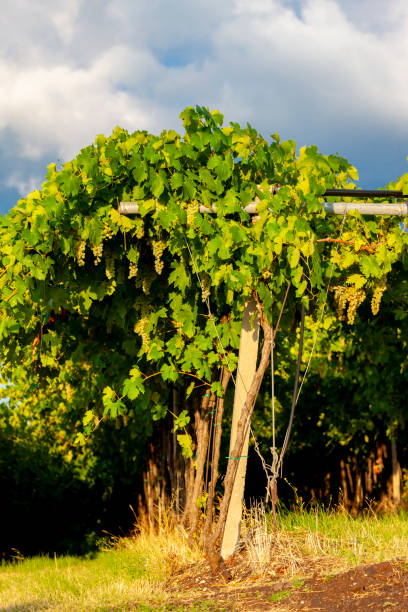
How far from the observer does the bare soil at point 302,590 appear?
4.03 meters

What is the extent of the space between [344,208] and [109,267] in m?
2.03

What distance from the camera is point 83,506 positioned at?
11602mm

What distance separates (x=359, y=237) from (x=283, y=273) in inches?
42.6

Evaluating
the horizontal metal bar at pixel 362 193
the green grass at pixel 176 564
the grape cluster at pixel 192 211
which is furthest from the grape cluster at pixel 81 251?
the green grass at pixel 176 564

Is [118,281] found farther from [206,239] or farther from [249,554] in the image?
[249,554]

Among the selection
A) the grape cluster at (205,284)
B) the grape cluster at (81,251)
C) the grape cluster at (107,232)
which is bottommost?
the grape cluster at (205,284)

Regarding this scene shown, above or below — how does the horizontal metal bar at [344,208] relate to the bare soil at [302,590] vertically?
above

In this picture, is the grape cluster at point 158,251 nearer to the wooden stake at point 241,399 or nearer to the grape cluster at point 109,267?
the grape cluster at point 109,267

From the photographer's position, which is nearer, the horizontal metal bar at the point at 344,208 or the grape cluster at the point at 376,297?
the horizontal metal bar at the point at 344,208

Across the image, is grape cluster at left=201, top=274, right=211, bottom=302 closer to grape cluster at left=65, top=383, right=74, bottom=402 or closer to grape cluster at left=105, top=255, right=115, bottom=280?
grape cluster at left=105, top=255, right=115, bottom=280

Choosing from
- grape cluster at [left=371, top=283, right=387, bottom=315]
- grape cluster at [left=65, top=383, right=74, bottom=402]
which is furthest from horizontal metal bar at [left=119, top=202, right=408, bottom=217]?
grape cluster at [left=65, top=383, right=74, bottom=402]

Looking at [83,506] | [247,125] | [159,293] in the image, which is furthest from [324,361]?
[247,125]

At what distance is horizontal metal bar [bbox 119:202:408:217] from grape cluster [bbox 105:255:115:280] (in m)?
0.48

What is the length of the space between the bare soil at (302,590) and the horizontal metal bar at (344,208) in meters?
2.74
